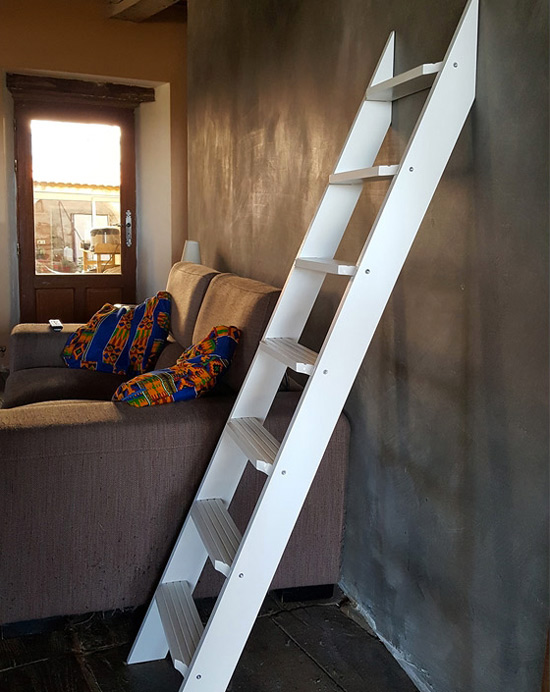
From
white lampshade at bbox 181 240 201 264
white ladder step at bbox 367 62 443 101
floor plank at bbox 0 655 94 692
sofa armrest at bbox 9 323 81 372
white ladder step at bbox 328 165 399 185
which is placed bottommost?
floor plank at bbox 0 655 94 692

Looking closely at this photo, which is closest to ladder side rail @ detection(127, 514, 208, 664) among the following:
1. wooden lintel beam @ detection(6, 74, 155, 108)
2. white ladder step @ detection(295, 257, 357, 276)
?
white ladder step @ detection(295, 257, 357, 276)

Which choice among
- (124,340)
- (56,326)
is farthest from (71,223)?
(124,340)

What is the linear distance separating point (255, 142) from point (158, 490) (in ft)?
6.20

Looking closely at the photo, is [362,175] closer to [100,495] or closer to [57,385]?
[100,495]

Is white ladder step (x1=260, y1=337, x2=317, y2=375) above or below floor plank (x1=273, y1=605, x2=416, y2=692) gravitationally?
above

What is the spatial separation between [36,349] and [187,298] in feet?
3.14

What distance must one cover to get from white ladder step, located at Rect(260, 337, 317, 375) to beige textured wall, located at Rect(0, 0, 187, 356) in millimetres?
4374

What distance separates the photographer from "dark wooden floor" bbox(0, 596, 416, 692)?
2.09m

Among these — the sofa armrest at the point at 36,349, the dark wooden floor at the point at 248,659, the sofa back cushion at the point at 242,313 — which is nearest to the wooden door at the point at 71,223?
the sofa armrest at the point at 36,349

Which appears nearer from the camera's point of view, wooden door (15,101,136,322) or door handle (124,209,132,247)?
wooden door (15,101,136,322)

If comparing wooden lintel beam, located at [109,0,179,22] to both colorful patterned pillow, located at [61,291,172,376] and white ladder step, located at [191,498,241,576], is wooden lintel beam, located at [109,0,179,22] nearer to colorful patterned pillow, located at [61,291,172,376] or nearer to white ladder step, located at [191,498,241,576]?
colorful patterned pillow, located at [61,291,172,376]

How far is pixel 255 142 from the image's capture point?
357 cm

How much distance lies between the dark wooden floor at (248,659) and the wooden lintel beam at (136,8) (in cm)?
453

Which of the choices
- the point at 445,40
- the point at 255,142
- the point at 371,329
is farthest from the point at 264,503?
the point at 255,142
